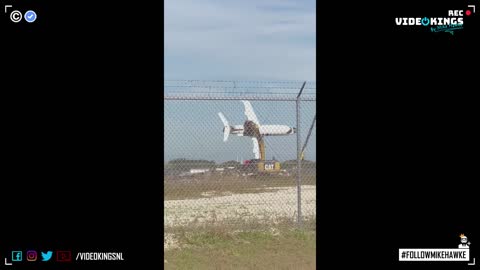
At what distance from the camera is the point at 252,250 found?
22.2 feet

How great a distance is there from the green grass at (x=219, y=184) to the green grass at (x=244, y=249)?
81 cm

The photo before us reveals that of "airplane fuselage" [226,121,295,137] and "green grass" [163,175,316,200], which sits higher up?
"airplane fuselage" [226,121,295,137]

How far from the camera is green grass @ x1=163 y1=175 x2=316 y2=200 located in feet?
26.0

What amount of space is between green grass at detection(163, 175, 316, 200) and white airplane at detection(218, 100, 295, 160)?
1.48 ft

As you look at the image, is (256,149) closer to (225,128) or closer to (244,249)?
(225,128)

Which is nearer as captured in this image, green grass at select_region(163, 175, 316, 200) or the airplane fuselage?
green grass at select_region(163, 175, 316, 200)

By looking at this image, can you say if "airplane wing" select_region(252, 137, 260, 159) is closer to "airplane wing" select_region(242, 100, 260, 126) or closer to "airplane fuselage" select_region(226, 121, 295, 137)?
"airplane fuselage" select_region(226, 121, 295, 137)

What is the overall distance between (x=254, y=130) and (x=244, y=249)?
261cm

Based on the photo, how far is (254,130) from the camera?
8852 mm

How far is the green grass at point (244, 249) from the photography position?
6168 millimetres
